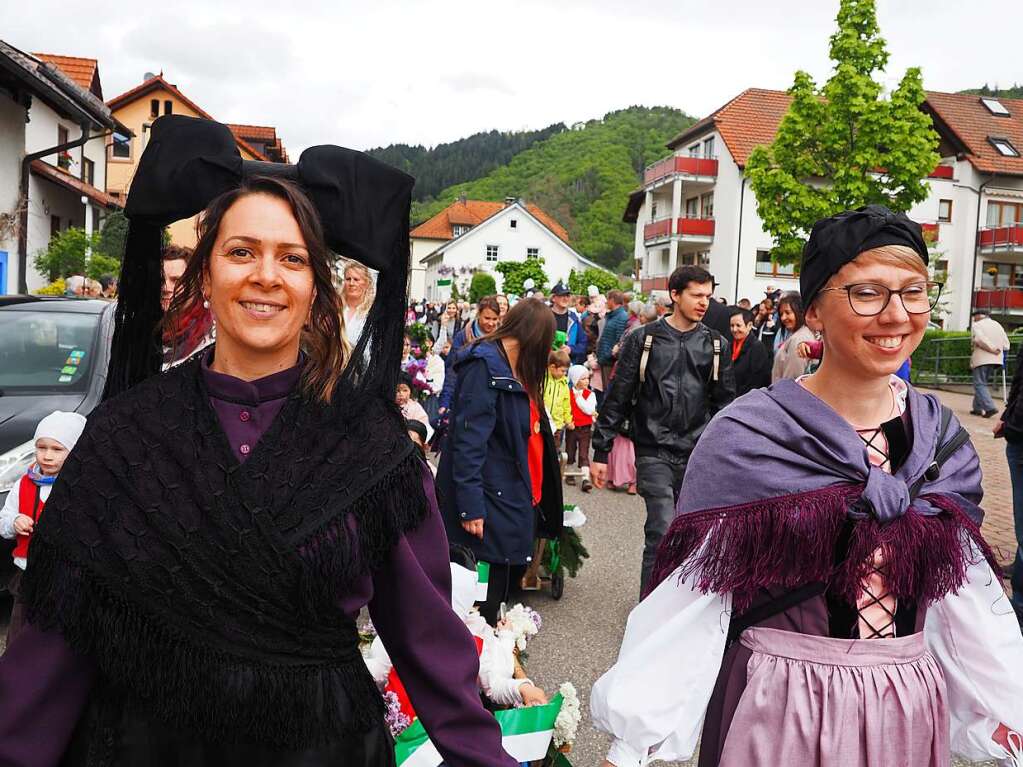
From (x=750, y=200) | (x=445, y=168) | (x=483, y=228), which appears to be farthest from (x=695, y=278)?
(x=445, y=168)

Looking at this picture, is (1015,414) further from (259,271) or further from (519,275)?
(519,275)

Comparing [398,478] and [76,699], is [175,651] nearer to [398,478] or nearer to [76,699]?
[76,699]

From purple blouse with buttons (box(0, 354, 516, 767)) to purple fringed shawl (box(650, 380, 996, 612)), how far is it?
64 centimetres

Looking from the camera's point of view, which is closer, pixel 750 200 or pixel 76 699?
pixel 76 699

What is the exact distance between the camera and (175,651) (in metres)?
1.75

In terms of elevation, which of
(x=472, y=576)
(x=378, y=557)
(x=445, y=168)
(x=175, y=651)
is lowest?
(x=472, y=576)

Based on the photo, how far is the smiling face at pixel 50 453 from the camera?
439 centimetres

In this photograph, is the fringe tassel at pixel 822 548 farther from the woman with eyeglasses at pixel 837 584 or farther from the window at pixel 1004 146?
the window at pixel 1004 146


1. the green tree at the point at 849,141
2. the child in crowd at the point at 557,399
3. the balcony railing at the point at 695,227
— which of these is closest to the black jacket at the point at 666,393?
the child in crowd at the point at 557,399

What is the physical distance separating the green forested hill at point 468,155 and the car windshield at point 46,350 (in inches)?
4370

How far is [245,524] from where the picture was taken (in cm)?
177

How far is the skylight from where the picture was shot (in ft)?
148

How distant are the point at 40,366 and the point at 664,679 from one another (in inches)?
201

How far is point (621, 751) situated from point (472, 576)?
2.01 meters
